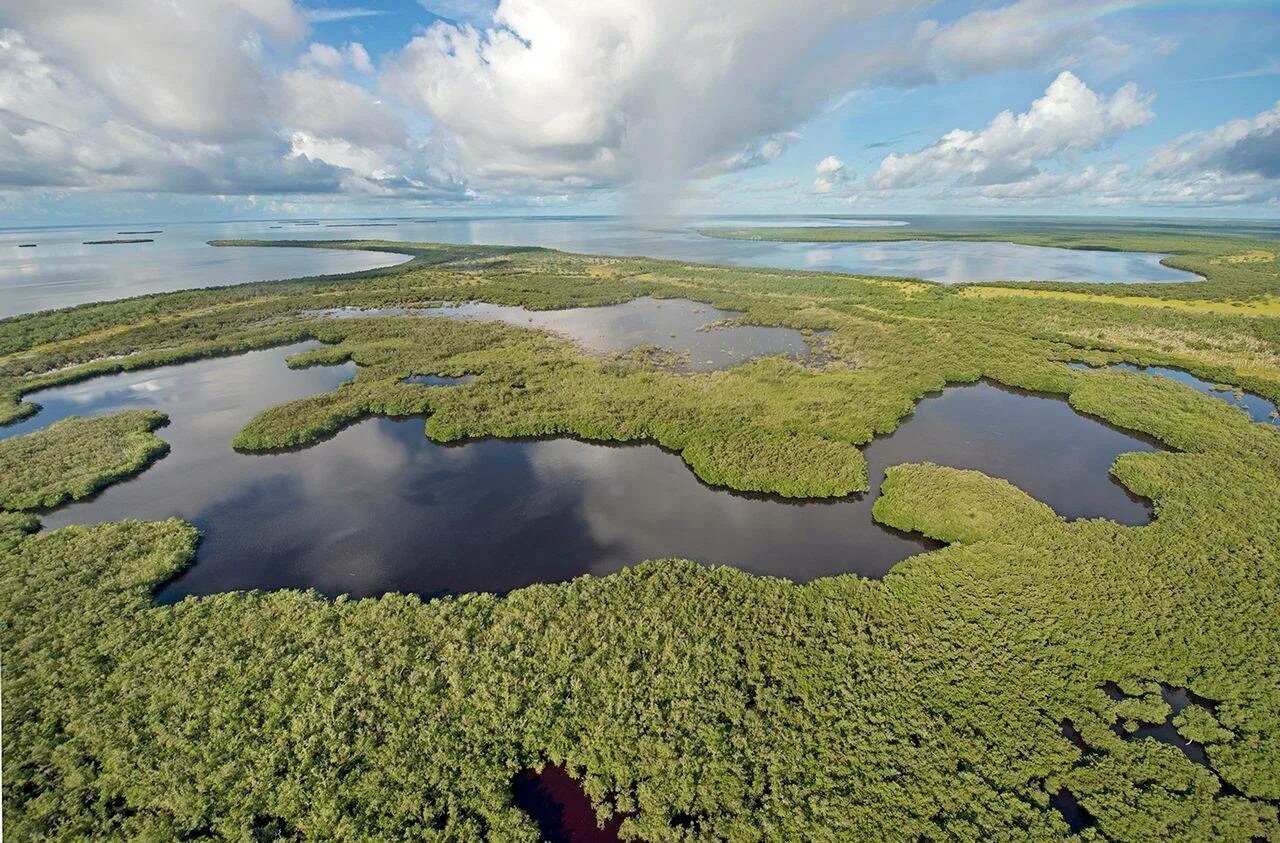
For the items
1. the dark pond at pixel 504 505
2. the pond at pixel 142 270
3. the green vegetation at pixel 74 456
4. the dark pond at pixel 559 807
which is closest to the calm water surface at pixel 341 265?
the pond at pixel 142 270

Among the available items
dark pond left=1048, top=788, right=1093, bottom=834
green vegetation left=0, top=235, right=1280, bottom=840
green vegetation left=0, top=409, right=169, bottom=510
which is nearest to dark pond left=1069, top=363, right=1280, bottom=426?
green vegetation left=0, top=235, right=1280, bottom=840

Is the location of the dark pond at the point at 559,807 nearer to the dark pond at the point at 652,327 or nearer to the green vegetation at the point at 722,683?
the green vegetation at the point at 722,683

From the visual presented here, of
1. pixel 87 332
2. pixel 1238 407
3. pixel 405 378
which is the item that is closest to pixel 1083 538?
pixel 1238 407

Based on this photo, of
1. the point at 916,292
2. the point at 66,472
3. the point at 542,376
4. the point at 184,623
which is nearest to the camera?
the point at 184,623

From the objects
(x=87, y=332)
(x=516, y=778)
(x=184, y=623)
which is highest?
(x=87, y=332)

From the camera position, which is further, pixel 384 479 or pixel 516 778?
pixel 384 479

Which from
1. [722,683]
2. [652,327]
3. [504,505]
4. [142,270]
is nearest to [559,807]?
[722,683]

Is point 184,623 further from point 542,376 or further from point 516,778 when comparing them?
point 542,376
